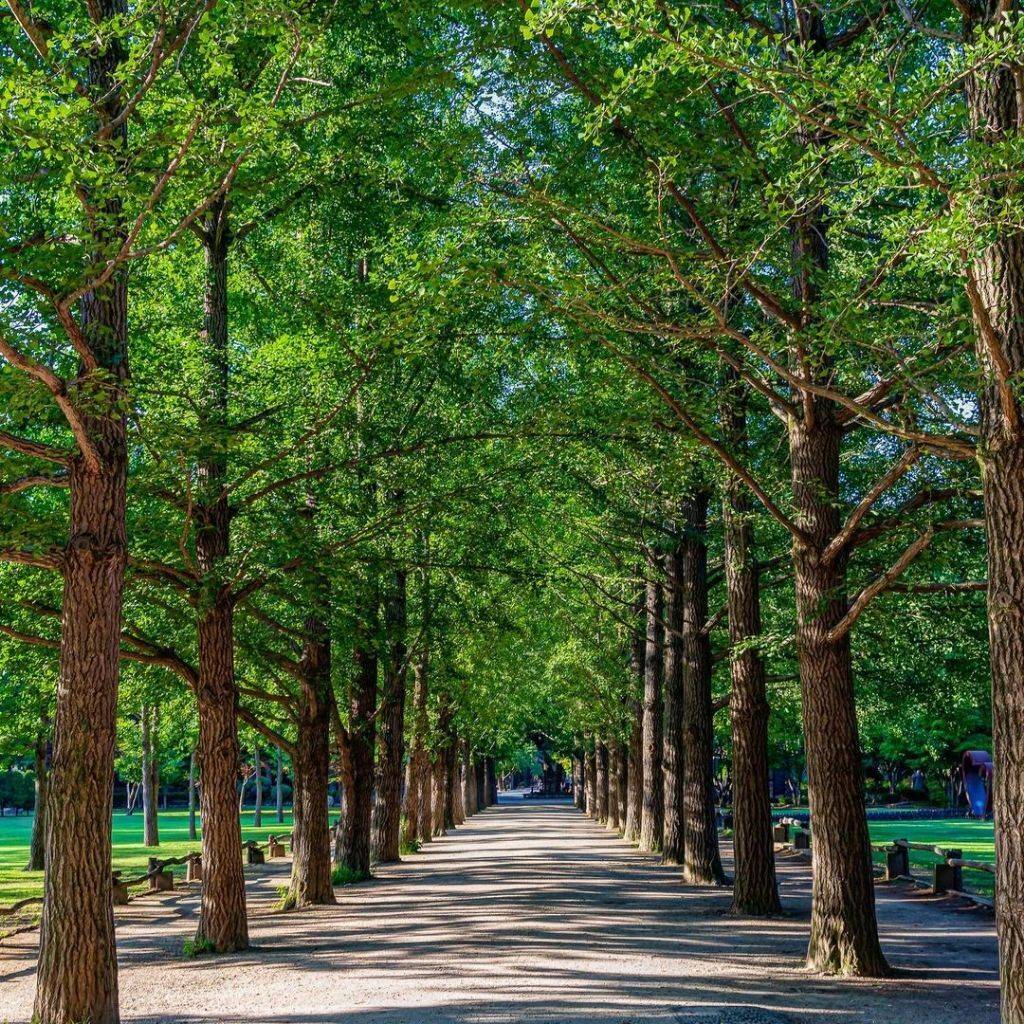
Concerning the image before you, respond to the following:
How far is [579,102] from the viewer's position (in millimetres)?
11852

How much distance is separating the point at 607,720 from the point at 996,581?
32.2m

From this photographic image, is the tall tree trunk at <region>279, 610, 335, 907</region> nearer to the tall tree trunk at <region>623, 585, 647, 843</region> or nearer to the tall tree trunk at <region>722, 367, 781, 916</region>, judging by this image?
the tall tree trunk at <region>722, 367, 781, 916</region>

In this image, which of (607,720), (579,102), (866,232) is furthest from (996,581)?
(607,720)

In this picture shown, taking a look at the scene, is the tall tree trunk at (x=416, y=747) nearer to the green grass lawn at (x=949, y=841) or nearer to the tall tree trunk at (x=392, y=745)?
the tall tree trunk at (x=392, y=745)

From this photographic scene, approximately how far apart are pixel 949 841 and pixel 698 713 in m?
18.7

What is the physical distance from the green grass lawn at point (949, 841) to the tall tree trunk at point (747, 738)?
5.88 m

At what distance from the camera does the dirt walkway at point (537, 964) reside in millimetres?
9609

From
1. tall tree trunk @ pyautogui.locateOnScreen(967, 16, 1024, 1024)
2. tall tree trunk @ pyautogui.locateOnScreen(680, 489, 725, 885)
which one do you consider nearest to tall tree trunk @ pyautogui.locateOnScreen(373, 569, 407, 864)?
tall tree trunk @ pyautogui.locateOnScreen(680, 489, 725, 885)

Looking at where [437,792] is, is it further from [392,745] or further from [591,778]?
[591,778]

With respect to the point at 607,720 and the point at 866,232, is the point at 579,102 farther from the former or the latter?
→ the point at 607,720

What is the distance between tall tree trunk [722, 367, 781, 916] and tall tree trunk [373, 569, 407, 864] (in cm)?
832

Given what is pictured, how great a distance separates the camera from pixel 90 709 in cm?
902

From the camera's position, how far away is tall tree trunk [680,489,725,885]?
66.4 ft

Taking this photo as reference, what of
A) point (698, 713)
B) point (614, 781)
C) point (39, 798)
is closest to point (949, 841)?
point (614, 781)
